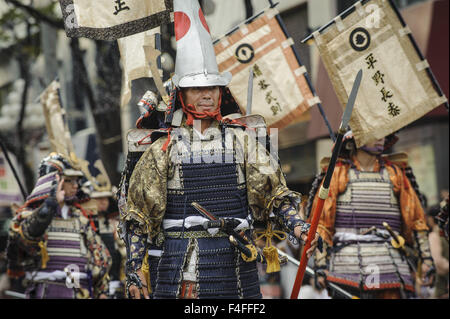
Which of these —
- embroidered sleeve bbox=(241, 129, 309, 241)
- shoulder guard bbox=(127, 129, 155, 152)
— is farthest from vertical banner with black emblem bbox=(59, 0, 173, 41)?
embroidered sleeve bbox=(241, 129, 309, 241)

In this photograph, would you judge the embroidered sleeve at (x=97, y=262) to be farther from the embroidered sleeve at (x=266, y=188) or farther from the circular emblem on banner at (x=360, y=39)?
the embroidered sleeve at (x=266, y=188)

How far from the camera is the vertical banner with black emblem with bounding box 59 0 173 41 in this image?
622cm

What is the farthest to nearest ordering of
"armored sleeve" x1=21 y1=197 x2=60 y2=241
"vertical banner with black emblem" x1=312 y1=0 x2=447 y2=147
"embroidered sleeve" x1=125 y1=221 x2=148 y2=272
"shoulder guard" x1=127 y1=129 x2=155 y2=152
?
"armored sleeve" x1=21 y1=197 x2=60 y2=241, "vertical banner with black emblem" x1=312 y1=0 x2=447 y2=147, "shoulder guard" x1=127 y1=129 x2=155 y2=152, "embroidered sleeve" x1=125 y1=221 x2=148 y2=272

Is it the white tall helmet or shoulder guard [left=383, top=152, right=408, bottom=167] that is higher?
the white tall helmet

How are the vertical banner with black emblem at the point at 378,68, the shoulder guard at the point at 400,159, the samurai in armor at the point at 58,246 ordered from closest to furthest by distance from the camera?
the vertical banner with black emblem at the point at 378,68 → the shoulder guard at the point at 400,159 → the samurai in armor at the point at 58,246

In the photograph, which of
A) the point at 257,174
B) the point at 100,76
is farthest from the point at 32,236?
the point at 100,76

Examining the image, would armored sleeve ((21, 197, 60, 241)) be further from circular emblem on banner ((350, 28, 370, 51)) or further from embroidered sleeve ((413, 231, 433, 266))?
embroidered sleeve ((413, 231, 433, 266))

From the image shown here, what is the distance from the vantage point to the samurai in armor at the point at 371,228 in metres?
7.57

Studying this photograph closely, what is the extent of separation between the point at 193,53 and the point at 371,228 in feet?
10.3

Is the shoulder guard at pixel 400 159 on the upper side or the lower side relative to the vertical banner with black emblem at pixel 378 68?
lower

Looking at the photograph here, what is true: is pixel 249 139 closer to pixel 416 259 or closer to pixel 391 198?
pixel 391 198

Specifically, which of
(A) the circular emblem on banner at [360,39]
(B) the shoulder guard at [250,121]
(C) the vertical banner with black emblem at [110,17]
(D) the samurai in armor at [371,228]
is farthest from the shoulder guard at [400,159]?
(C) the vertical banner with black emblem at [110,17]

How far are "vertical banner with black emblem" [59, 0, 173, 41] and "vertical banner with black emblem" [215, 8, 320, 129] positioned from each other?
212cm

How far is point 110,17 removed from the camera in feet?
20.6
